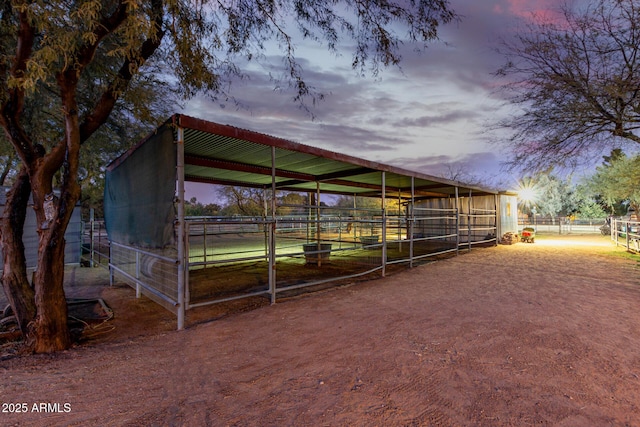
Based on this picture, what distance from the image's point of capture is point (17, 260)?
3688mm

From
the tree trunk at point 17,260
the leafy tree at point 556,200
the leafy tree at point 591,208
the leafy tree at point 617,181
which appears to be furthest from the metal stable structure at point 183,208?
the leafy tree at point 591,208

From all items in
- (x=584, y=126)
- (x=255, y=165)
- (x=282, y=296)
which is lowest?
(x=282, y=296)

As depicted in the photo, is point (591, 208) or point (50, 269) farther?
point (591, 208)

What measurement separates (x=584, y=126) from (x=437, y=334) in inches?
292

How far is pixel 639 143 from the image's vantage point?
7.38m

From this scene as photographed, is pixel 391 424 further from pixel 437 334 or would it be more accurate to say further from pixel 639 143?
pixel 639 143

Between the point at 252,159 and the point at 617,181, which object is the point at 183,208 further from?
the point at 617,181

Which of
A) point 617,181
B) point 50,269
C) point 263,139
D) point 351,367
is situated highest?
point 617,181

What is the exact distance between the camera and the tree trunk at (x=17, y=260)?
3531mm

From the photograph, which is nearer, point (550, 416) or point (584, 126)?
point (550, 416)

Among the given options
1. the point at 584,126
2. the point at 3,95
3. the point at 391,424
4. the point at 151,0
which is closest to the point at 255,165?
the point at 151,0

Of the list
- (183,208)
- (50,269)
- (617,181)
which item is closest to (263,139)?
(183,208)

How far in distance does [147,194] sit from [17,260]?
1.60 meters

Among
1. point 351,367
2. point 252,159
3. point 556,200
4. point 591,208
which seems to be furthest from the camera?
point 556,200
